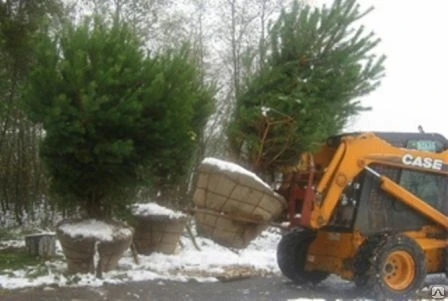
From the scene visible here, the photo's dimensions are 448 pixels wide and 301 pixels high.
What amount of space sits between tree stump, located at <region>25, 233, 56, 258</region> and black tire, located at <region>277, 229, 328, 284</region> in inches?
158

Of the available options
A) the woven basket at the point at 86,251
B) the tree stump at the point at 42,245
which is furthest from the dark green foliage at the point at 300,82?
the tree stump at the point at 42,245

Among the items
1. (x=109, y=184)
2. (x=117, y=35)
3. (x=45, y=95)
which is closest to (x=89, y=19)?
(x=117, y=35)

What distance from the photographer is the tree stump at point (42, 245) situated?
11711 millimetres

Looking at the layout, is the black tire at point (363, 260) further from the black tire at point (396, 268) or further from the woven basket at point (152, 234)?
the woven basket at point (152, 234)

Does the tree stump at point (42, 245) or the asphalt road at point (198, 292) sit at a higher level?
the tree stump at point (42, 245)

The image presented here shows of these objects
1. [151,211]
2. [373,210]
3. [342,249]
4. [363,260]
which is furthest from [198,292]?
[151,211]

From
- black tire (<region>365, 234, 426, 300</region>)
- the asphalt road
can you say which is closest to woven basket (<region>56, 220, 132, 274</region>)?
the asphalt road

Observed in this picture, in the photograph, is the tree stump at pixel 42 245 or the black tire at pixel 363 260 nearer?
the black tire at pixel 363 260

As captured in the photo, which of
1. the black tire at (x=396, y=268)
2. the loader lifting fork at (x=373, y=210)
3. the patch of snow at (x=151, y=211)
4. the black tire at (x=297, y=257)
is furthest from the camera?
the patch of snow at (x=151, y=211)

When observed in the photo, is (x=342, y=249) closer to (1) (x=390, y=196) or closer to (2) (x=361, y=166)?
(1) (x=390, y=196)

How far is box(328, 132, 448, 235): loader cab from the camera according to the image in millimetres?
9602

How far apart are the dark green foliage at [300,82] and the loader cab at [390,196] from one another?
3.95 feet

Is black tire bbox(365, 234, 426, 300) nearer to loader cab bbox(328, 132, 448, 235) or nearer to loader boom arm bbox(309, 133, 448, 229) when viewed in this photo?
loader cab bbox(328, 132, 448, 235)

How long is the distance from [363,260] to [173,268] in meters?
3.49
